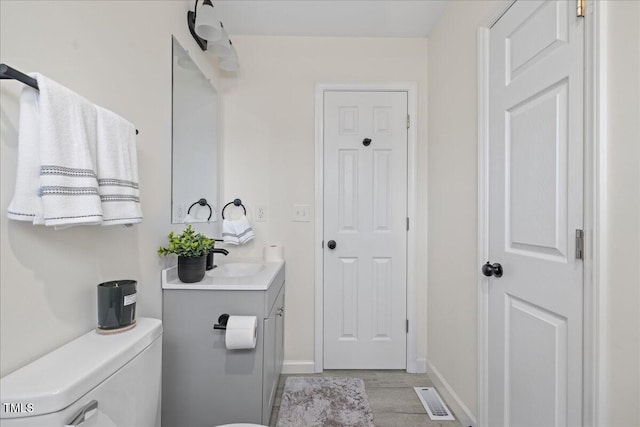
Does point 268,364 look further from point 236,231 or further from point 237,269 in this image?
point 236,231

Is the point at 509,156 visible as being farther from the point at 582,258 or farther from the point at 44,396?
the point at 44,396

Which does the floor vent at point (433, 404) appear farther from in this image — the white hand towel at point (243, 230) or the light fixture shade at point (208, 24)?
the light fixture shade at point (208, 24)

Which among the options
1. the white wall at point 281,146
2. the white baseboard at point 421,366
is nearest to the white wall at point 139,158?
the white wall at point 281,146

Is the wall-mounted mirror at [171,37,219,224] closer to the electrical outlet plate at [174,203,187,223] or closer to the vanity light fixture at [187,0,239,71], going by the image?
the electrical outlet plate at [174,203,187,223]

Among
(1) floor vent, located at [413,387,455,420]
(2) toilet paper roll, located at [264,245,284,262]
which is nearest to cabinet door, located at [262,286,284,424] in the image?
(2) toilet paper roll, located at [264,245,284,262]

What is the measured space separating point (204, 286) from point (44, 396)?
31.6 inches

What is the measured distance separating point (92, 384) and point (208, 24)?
167cm

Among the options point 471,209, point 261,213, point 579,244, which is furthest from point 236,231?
point 579,244

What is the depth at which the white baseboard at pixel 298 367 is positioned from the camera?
2.17 meters

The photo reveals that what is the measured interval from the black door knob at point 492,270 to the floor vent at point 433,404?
0.96 m

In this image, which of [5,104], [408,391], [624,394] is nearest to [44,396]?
[5,104]

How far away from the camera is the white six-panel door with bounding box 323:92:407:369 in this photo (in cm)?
221

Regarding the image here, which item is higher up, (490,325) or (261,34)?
(261,34)

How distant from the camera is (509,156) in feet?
4.19
